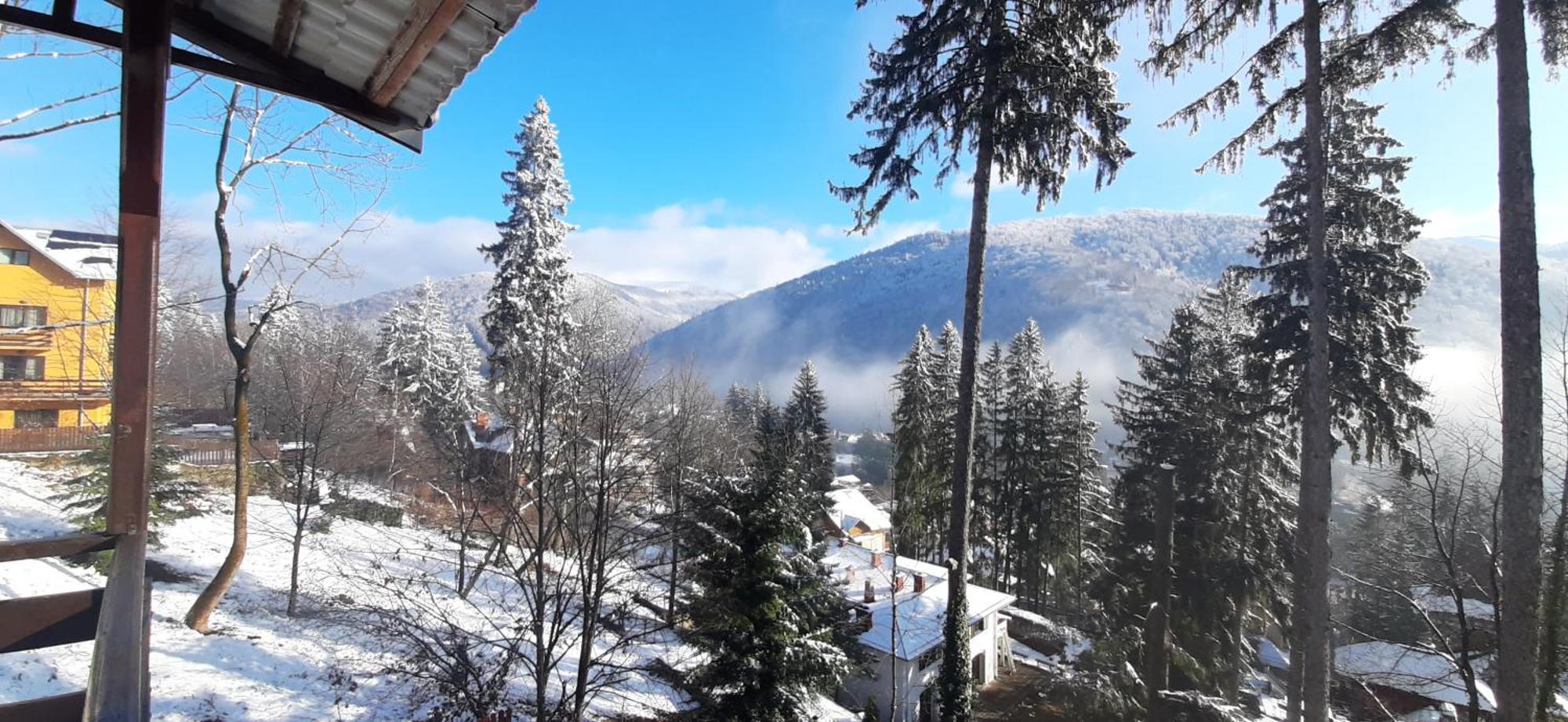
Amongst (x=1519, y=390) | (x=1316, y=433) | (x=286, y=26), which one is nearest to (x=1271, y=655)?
(x=1316, y=433)

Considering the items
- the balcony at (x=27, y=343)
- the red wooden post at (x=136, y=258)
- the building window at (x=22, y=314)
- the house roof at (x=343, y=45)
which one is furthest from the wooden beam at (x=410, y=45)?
the balcony at (x=27, y=343)

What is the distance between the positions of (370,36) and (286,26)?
0.40 m

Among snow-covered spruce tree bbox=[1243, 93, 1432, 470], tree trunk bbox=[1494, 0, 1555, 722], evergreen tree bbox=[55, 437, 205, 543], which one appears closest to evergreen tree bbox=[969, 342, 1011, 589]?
snow-covered spruce tree bbox=[1243, 93, 1432, 470]

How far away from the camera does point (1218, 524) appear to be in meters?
18.0

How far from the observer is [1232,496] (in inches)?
719

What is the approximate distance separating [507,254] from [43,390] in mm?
15568

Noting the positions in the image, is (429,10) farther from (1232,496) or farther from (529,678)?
(1232,496)

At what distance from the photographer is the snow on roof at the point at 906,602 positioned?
57.1 feet

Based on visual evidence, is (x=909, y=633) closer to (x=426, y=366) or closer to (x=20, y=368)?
(x=20, y=368)

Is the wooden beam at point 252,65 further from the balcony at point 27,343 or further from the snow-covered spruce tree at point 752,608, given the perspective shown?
the balcony at point 27,343

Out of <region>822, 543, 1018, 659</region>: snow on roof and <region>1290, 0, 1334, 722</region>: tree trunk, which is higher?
<region>1290, 0, 1334, 722</region>: tree trunk

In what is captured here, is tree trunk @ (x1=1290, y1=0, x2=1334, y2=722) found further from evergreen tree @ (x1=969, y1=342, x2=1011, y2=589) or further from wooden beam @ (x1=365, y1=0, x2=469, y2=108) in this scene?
evergreen tree @ (x1=969, y1=342, x2=1011, y2=589)

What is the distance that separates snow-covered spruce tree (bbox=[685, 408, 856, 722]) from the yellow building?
1556 cm

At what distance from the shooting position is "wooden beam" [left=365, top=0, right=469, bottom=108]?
7.25ft
